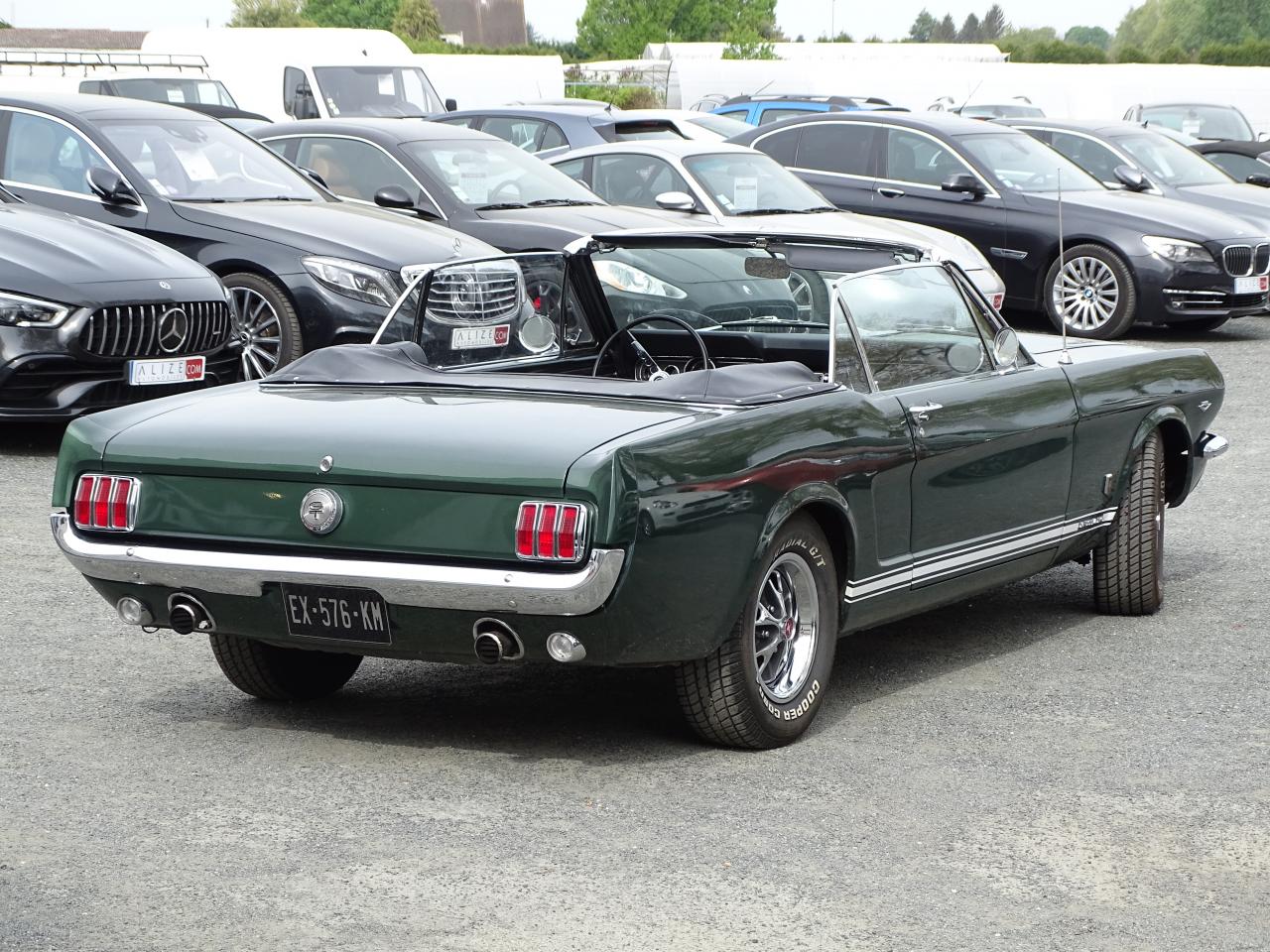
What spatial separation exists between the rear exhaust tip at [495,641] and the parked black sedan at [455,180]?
8.42 metres

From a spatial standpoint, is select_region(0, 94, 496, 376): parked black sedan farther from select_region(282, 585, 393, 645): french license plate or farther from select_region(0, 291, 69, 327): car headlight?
select_region(282, 585, 393, 645): french license plate

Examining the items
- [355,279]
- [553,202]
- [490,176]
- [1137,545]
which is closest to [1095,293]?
[553,202]

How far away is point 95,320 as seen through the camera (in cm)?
985

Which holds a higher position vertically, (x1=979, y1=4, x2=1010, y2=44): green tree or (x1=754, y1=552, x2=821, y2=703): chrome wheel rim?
(x1=754, y1=552, x2=821, y2=703): chrome wheel rim

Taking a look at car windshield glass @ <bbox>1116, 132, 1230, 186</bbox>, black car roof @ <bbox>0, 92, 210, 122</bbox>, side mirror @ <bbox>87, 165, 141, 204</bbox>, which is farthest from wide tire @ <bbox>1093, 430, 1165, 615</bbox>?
car windshield glass @ <bbox>1116, 132, 1230, 186</bbox>

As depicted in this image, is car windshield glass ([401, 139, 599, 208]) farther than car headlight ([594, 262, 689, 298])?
Yes

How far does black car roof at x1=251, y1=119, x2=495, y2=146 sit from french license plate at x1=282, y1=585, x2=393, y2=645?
951 cm

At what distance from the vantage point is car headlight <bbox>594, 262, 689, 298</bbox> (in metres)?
6.73

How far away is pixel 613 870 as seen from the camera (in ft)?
14.4

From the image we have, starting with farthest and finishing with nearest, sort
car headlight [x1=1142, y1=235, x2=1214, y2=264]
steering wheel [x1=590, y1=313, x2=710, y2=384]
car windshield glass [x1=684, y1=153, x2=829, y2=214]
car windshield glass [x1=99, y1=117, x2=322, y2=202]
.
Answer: car headlight [x1=1142, y1=235, x2=1214, y2=264] → car windshield glass [x1=684, y1=153, x2=829, y2=214] → car windshield glass [x1=99, y1=117, x2=322, y2=202] → steering wheel [x1=590, y1=313, x2=710, y2=384]

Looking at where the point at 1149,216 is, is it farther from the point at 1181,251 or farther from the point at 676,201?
the point at 676,201

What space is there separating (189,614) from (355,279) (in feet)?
20.8

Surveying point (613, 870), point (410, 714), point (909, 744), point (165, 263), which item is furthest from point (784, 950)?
point (165, 263)

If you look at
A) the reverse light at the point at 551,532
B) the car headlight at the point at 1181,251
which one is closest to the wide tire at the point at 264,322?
the reverse light at the point at 551,532
